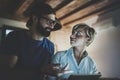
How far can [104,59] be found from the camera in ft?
5.65

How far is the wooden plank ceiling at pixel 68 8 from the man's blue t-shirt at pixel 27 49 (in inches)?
5.6

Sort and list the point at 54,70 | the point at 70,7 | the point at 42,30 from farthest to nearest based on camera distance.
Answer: the point at 70,7, the point at 42,30, the point at 54,70

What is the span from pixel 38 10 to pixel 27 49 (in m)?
0.29

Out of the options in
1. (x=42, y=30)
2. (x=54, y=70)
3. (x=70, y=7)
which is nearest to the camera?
(x=54, y=70)

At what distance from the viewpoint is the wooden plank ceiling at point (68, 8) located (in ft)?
5.43

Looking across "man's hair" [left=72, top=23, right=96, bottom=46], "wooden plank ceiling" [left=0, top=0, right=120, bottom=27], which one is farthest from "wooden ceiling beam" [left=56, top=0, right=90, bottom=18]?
"man's hair" [left=72, top=23, right=96, bottom=46]

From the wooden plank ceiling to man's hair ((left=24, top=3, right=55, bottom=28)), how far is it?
0.03 metres

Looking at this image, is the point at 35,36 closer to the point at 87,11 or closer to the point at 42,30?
the point at 42,30

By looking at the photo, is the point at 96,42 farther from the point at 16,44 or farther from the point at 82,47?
the point at 16,44

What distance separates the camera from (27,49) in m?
1.60

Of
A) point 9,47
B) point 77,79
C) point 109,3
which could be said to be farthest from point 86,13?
point 9,47

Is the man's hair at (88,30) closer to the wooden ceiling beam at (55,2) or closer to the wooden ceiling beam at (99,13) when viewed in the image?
the wooden ceiling beam at (99,13)

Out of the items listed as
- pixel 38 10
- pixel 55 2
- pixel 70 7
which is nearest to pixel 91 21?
pixel 70 7

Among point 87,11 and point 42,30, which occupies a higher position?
point 87,11
